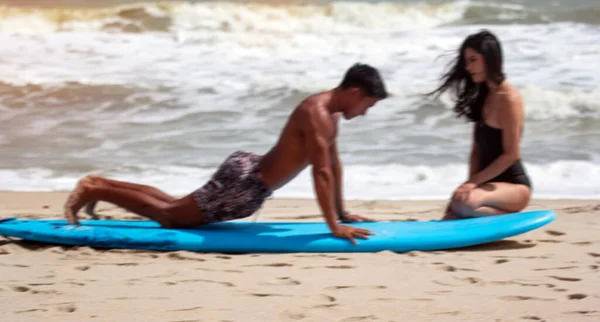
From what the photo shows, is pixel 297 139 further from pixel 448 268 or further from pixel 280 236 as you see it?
pixel 448 268

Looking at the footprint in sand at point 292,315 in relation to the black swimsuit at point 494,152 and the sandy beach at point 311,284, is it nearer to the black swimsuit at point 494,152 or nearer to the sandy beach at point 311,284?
the sandy beach at point 311,284

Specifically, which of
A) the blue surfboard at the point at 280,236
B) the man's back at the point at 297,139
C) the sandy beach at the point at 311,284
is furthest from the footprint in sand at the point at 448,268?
the man's back at the point at 297,139

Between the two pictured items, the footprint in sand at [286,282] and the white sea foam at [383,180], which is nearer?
the footprint in sand at [286,282]

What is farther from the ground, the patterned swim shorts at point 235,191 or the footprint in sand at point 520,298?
the patterned swim shorts at point 235,191

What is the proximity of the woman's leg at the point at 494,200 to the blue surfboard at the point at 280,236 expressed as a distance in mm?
78

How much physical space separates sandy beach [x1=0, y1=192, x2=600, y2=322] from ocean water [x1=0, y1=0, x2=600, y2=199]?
7.24 feet

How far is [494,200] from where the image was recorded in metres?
4.14

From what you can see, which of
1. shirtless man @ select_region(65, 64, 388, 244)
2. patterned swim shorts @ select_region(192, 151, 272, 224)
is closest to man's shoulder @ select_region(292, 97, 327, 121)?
shirtless man @ select_region(65, 64, 388, 244)

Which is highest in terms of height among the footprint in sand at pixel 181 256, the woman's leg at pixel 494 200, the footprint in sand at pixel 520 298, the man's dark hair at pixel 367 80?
the man's dark hair at pixel 367 80

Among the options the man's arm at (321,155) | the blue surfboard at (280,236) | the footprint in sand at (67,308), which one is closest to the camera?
the footprint in sand at (67,308)

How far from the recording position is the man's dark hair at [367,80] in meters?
3.69

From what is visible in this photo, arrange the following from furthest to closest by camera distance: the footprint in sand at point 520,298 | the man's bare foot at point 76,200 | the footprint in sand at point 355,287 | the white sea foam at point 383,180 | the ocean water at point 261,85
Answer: the ocean water at point 261,85 → the white sea foam at point 383,180 → the man's bare foot at point 76,200 → the footprint in sand at point 355,287 → the footprint in sand at point 520,298

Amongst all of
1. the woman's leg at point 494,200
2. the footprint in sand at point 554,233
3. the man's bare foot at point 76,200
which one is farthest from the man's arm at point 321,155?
the footprint in sand at point 554,233

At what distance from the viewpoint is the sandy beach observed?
2.81 m
